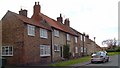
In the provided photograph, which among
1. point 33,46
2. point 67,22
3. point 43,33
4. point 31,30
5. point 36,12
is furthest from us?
point 67,22

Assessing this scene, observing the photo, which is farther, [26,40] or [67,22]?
[67,22]

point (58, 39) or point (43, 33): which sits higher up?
point (43, 33)

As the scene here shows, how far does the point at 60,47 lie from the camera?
148ft

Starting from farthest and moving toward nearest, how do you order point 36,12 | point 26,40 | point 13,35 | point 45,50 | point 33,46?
point 36,12 → point 45,50 → point 33,46 → point 13,35 → point 26,40

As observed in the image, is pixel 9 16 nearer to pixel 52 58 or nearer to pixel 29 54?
pixel 29 54

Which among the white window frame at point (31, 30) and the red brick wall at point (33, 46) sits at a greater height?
the white window frame at point (31, 30)

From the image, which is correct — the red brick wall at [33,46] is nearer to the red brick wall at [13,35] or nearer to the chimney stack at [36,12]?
the red brick wall at [13,35]

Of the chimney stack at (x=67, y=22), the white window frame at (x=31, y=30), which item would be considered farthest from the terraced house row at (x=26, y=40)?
the chimney stack at (x=67, y=22)

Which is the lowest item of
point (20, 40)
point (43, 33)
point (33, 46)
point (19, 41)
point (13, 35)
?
point (33, 46)

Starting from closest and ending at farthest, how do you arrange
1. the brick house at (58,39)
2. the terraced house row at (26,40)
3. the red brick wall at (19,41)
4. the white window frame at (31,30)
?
the red brick wall at (19,41) → the terraced house row at (26,40) → the white window frame at (31,30) → the brick house at (58,39)

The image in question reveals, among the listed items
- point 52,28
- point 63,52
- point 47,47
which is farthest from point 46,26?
point 63,52

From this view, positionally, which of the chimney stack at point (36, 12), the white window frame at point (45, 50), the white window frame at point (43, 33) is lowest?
the white window frame at point (45, 50)

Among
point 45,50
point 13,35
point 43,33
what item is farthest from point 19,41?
point 45,50

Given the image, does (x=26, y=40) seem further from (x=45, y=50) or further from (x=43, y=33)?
(x=45, y=50)
